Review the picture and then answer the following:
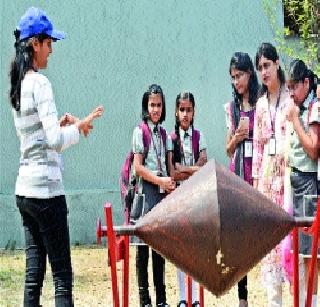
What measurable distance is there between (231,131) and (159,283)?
101cm

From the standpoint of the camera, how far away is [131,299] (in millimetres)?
7281

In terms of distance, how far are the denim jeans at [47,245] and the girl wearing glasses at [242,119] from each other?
5.06 ft

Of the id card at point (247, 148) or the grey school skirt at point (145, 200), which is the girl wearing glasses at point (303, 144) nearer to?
the id card at point (247, 148)

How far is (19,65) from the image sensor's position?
480cm

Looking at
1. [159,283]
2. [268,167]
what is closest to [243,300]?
[159,283]

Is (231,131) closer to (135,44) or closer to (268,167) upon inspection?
(268,167)

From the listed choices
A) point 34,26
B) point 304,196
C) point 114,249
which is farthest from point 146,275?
point 114,249

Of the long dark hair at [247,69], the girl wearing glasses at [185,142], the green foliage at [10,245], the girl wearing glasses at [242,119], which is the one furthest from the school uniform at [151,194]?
the green foliage at [10,245]

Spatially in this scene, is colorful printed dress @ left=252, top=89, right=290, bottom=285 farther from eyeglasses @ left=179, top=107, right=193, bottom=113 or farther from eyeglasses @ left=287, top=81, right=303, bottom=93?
eyeglasses @ left=179, top=107, right=193, bottom=113

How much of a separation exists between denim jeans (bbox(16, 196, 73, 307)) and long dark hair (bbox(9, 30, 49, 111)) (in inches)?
18.5

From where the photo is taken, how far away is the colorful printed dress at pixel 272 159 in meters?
5.55

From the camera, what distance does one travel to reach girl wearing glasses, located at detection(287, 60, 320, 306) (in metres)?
5.16

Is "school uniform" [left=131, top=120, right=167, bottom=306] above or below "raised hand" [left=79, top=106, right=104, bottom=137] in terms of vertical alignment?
below

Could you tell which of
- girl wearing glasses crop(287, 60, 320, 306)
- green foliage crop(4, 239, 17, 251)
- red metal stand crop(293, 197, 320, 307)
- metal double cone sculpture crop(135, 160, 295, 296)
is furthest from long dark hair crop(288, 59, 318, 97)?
green foliage crop(4, 239, 17, 251)
